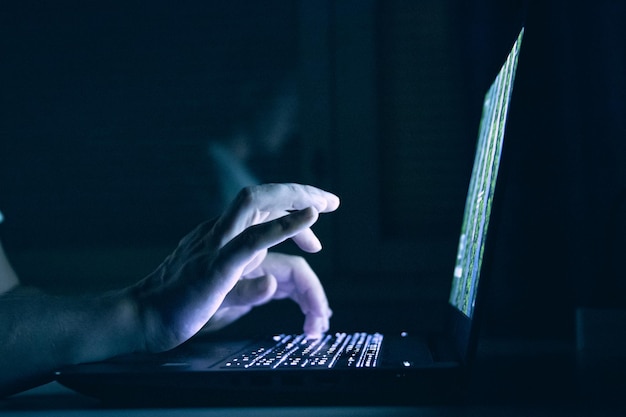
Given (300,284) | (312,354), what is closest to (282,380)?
(312,354)

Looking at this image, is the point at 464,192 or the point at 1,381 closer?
the point at 1,381

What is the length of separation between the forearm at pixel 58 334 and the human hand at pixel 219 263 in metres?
0.03

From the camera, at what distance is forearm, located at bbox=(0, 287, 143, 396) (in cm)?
88

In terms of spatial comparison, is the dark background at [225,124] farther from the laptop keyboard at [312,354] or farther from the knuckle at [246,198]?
the knuckle at [246,198]

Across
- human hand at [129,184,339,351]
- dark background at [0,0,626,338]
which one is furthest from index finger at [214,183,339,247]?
dark background at [0,0,626,338]

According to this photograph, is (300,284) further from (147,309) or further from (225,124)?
(225,124)

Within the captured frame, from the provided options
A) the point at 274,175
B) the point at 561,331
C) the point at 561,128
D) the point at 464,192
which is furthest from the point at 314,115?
the point at 561,331

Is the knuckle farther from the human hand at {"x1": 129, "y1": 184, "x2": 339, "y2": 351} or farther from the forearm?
the forearm

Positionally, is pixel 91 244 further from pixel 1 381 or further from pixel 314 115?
pixel 1 381

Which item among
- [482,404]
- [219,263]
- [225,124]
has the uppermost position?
[225,124]

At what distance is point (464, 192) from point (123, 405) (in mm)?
1195

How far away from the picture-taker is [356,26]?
1.84 meters

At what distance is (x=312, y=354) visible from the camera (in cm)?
94

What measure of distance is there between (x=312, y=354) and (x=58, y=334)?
362 mm
